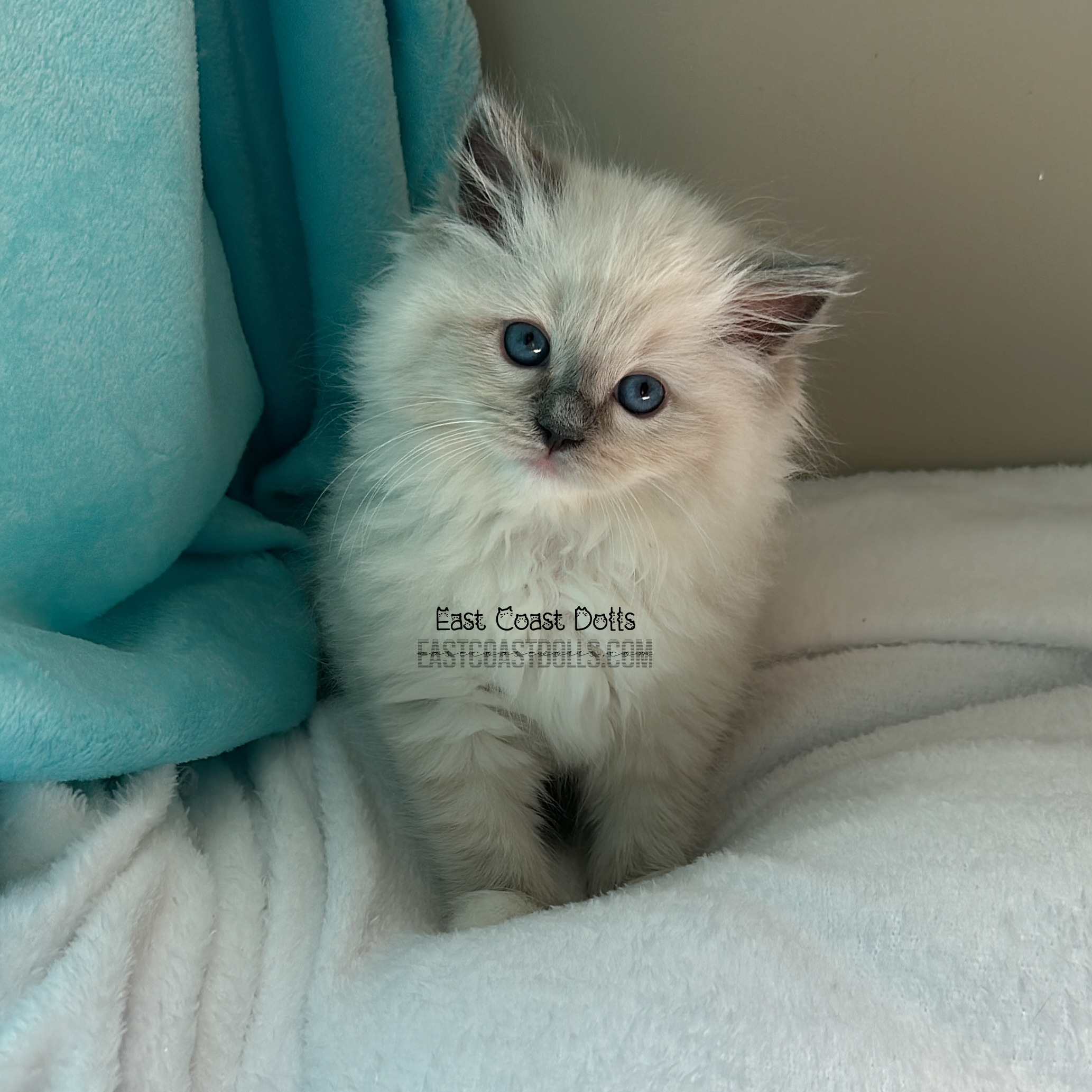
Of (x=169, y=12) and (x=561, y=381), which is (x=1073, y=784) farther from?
(x=169, y=12)

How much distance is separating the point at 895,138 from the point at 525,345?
0.85 metres

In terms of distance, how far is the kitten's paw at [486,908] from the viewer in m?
1.07

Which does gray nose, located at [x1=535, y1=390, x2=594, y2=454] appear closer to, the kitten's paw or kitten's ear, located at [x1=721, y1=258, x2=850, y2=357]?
kitten's ear, located at [x1=721, y1=258, x2=850, y2=357]

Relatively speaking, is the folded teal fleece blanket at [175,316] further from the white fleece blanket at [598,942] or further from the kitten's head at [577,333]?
the kitten's head at [577,333]

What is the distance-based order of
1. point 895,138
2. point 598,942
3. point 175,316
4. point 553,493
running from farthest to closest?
point 895,138, point 175,316, point 553,493, point 598,942

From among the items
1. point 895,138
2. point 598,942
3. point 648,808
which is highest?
point 895,138

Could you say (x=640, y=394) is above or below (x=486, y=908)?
above

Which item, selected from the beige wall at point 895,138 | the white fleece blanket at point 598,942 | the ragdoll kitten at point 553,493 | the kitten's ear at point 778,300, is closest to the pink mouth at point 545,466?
the ragdoll kitten at point 553,493

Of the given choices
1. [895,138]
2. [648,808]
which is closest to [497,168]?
[895,138]

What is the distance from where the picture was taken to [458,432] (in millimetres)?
1047

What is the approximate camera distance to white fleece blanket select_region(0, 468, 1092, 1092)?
818 mm

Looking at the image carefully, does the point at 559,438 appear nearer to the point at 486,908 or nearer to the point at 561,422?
the point at 561,422

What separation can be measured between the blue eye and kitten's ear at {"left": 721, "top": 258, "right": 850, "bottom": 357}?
0.23 meters

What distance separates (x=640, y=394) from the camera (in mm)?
1077
